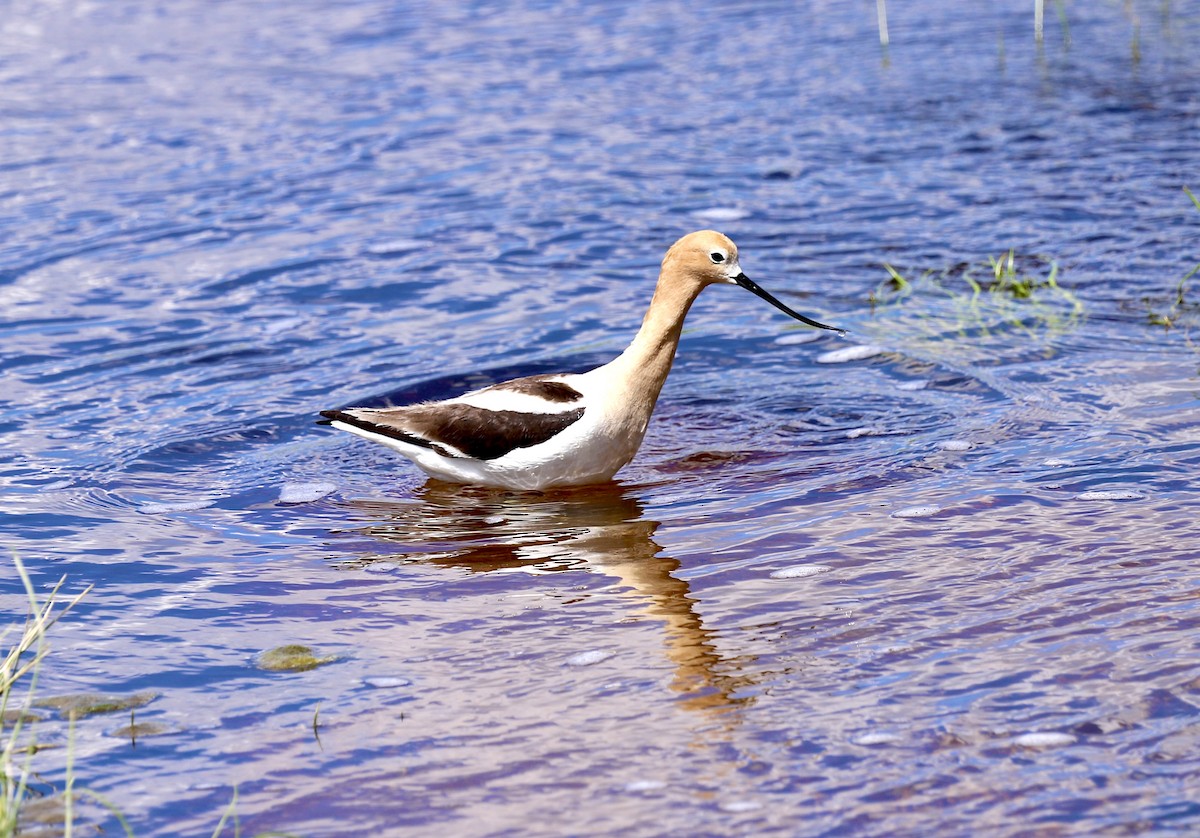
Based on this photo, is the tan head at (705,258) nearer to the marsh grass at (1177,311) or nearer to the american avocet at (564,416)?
the american avocet at (564,416)

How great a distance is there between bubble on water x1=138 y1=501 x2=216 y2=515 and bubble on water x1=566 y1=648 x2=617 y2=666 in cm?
267

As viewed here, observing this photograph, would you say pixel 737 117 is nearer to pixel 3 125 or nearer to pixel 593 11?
pixel 593 11

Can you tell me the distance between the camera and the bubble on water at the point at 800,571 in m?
6.04

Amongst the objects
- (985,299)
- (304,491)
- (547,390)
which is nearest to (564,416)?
(547,390)

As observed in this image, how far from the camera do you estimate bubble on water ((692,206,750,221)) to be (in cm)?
1166

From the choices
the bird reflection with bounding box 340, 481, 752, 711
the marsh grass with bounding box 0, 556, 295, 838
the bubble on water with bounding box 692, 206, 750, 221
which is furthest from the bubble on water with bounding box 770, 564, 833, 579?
the bubble on water with bounding box 692, 206, 750, 221

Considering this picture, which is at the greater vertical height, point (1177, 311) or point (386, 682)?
point (1177, 311)

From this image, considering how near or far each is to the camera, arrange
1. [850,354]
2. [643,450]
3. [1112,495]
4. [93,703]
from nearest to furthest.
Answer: [93,703], [1112,495], [643,450], [850,354]

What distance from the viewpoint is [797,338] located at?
9.45 metres

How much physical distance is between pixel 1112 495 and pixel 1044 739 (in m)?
2.24

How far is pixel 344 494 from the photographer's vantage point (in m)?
7.58

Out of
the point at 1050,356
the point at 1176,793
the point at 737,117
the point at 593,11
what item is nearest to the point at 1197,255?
the point at 1050,356

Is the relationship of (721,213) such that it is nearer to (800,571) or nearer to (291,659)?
(800,571)

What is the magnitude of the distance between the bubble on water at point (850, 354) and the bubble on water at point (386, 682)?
4448mm
